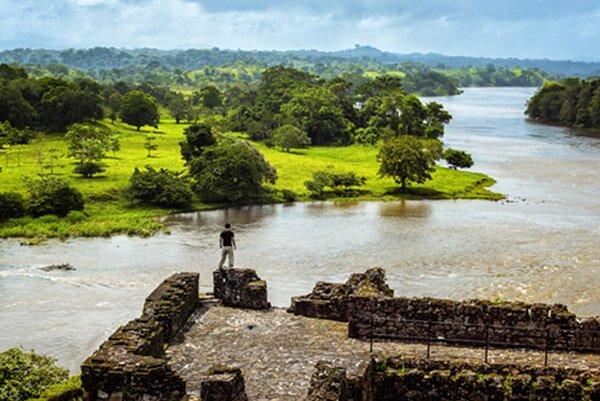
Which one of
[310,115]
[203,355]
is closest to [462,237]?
[203,355]

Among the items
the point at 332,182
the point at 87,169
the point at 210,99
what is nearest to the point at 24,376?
the point at 87,169

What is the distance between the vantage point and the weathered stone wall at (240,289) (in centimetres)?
1938

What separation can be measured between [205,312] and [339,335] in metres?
4.22

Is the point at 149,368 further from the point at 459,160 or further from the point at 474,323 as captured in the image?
the point at 459,160

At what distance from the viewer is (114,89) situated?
118m

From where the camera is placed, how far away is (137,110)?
87.6 metres

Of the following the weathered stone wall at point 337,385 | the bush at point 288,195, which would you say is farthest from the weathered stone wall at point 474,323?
the bush at point 288,195

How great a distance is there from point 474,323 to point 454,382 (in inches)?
111

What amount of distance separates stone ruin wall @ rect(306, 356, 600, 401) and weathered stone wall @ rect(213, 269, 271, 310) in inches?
221

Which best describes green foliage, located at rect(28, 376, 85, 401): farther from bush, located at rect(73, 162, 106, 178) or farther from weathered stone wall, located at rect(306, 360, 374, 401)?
bush, located at rect(73, 162, 106, 178)

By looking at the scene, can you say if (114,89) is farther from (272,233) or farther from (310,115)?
(272,233)

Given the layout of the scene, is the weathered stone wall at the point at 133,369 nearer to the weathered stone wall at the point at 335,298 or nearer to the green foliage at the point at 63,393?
the green foliage at the point at 63,393

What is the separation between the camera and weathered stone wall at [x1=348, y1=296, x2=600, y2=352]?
15.7m

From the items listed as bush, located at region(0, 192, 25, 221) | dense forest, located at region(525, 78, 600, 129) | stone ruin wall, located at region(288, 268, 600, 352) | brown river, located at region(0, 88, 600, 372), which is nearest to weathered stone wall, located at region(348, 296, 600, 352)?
stone ruin wall, located at region(288, 268, 600, 352)
